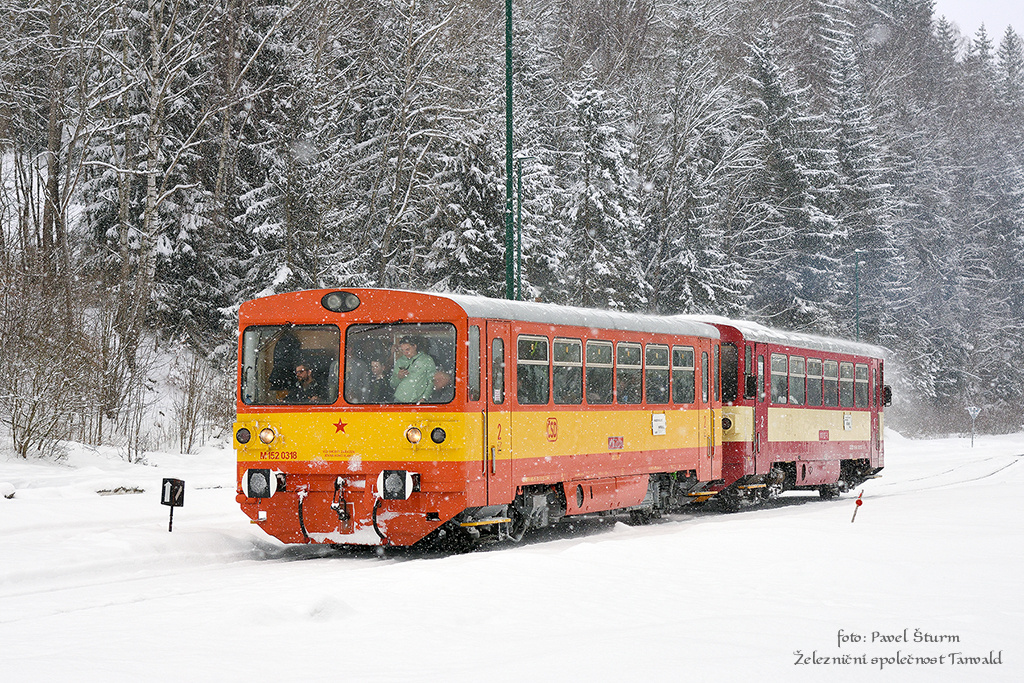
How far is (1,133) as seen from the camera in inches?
1122

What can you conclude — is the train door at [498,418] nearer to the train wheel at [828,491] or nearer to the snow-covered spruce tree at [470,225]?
the train wheel at [828,491]

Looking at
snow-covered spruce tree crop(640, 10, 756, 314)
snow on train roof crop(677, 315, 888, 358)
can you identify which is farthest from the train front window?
snow-covered spruce tree crop(640, 10, 756, 314)

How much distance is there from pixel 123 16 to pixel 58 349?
17842 mm

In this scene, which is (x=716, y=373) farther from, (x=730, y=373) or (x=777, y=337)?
(x=777, y=337)

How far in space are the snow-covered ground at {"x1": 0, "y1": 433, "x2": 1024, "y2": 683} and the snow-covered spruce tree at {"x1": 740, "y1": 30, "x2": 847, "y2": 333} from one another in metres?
43.8

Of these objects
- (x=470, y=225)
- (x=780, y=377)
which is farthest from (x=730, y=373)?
(x=470, y=225)

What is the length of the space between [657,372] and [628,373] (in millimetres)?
972

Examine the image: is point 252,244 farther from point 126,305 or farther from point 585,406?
point 585,406

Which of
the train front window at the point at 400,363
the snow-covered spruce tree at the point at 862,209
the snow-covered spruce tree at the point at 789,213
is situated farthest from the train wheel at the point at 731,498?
the snow-covered spruce tree at the point at 862,209

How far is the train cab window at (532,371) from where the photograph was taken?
14102mm

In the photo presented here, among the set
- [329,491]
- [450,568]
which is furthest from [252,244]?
[450,568]

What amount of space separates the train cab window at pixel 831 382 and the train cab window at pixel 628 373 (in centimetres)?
777

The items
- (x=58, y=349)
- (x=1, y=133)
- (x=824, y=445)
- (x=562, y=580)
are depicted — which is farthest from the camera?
(x=1, y=133)

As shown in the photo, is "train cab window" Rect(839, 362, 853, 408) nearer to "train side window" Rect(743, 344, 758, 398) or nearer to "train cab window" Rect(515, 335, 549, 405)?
"train side window" Rect(743, 344, 758, 398)
